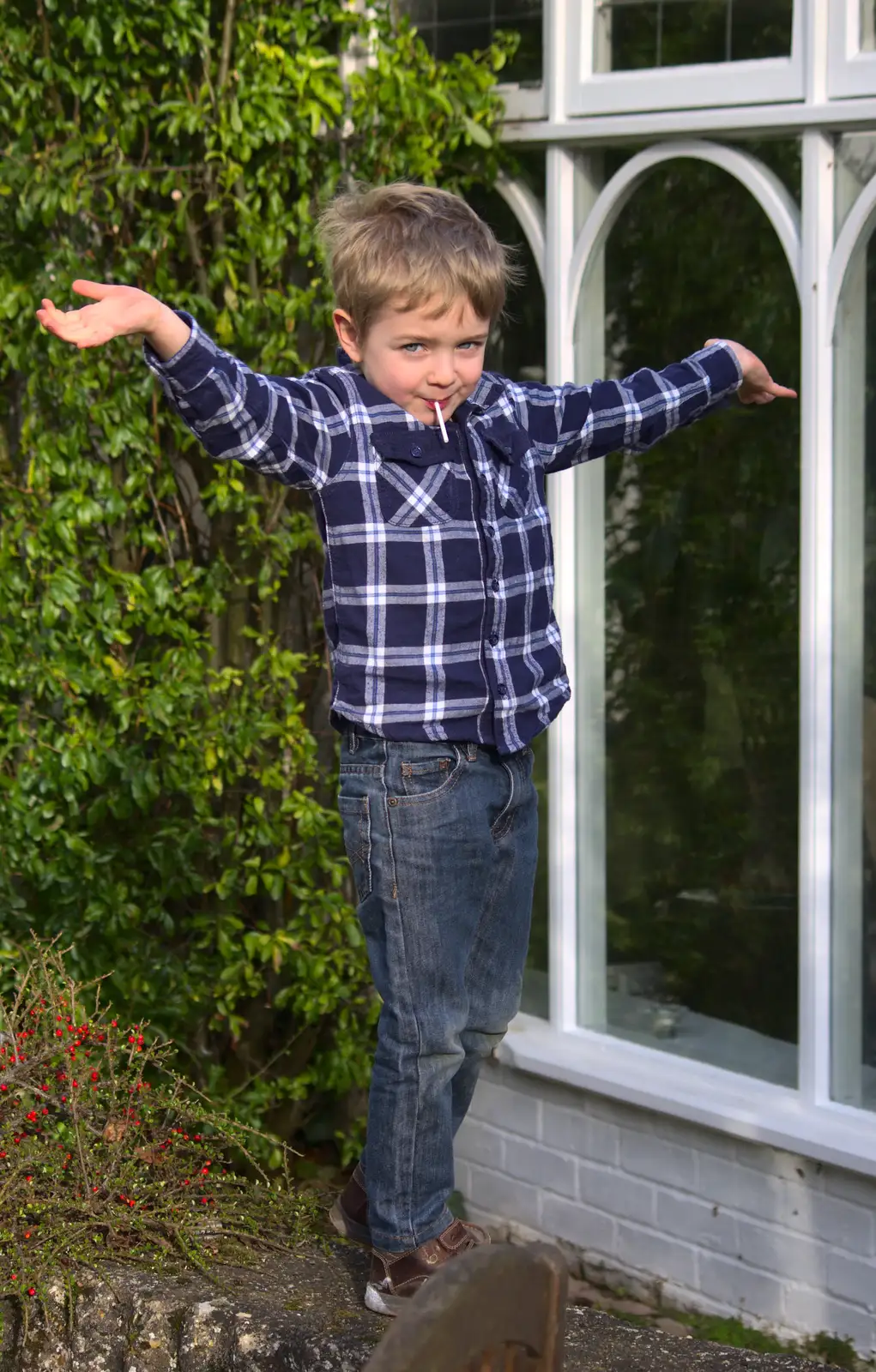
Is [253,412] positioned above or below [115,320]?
below

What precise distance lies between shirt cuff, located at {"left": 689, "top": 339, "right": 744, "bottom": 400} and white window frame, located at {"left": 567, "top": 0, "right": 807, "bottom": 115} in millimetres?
930

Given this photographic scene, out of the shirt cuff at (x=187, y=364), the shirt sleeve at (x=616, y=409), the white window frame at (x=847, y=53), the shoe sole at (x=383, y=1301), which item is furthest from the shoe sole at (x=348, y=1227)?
the white window frame at (x=847, y=53)

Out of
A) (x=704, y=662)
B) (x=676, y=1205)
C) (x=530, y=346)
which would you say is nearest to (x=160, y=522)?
(x=530, y=346)

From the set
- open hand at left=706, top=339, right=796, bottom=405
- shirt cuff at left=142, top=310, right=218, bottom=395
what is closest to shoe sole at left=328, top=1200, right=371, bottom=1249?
shirt cuff at left=142, top=310, right=218, bottom=395

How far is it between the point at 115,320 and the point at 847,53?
1834 mm

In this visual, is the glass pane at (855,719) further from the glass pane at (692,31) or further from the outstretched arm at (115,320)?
the outstretched arm at (115,320)

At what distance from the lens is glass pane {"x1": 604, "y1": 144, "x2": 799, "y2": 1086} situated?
3.85 m

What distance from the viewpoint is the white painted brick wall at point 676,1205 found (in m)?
3.65

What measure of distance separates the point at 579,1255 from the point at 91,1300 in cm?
156

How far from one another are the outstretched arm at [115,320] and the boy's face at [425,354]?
307 millimetres

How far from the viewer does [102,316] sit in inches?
92.7

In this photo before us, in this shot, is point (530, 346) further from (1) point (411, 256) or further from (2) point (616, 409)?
(1) point (411, 256)

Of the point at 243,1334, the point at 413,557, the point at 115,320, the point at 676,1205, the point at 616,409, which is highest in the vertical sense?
the point at 115,320

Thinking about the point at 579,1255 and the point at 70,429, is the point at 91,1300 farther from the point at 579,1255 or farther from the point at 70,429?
the point at 70,429
